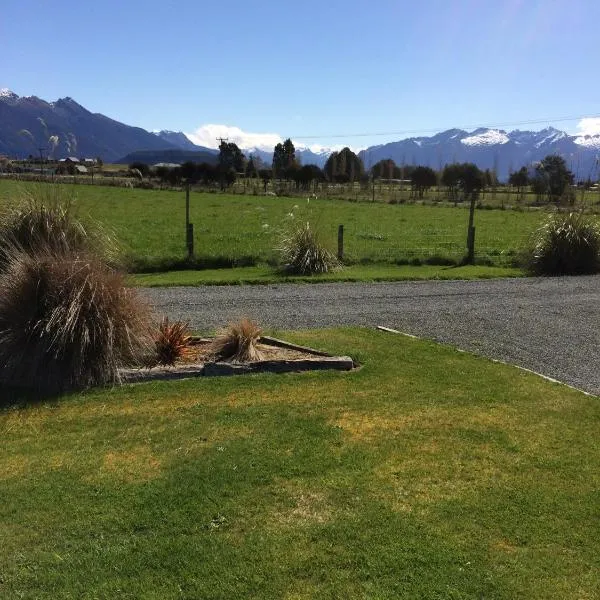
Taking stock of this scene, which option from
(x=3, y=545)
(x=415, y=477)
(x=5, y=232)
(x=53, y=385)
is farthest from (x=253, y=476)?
(x=5, y=232)

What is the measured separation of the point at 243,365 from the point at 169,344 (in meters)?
0.95

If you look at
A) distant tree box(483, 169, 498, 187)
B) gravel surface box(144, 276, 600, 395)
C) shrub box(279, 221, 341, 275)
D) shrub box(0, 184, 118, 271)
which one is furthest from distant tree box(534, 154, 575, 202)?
shrub box(0, 184, 118, 271)

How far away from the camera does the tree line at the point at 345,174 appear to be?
64625 millimetres

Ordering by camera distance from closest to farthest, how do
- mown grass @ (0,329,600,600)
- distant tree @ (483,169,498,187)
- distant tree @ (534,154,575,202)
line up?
mown grass @ (0,329,600,600) < distant tree @ (534,154,575,202) < distant tree @ (483,169,498,187)

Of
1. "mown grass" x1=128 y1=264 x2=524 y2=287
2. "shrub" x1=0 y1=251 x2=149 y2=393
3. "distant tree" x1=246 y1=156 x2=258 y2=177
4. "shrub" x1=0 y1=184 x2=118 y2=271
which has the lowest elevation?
"mown grass" x1=128 y1=264 x2=524 y2=287

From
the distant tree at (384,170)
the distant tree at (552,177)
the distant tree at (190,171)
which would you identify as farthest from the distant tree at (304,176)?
the distant tree at (552,177)

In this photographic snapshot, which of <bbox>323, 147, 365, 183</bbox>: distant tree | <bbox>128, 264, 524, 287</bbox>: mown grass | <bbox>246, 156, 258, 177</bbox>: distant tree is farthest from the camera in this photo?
<bbox>323, 147, 365, 183</bbox>: distant tree

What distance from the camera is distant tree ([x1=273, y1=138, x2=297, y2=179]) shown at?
3410 inches

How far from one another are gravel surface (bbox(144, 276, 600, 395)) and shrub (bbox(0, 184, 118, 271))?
1956 millimetres

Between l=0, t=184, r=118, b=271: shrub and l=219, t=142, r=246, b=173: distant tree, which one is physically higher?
l=219, t=142, r=246, b=173: distant tree

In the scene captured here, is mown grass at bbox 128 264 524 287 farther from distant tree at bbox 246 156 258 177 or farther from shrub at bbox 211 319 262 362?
distant tree at bbox 246 156 258 177

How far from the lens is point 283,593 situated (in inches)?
122

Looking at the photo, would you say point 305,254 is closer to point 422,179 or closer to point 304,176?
point 422,179

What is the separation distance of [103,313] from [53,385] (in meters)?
0.89
